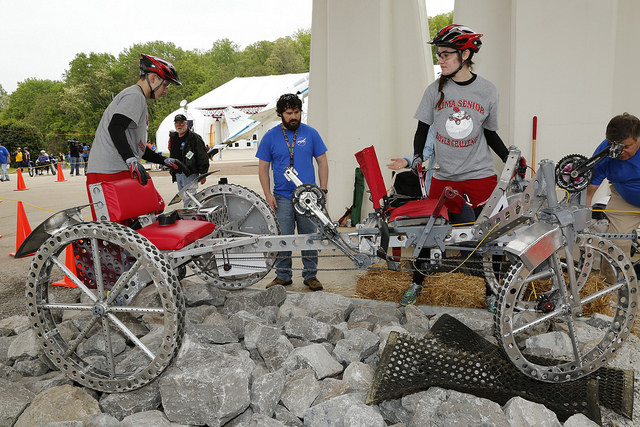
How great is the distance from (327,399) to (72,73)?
7756cm

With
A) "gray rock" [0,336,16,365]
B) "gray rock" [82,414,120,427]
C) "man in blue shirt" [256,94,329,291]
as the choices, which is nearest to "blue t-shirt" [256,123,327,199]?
"man in blue shirt" [256,94,329,291]

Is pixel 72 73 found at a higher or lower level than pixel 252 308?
higher

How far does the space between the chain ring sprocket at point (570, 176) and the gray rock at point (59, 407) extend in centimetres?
279

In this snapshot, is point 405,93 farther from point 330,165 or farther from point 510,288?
point 510,288

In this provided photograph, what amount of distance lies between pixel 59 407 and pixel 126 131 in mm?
1797

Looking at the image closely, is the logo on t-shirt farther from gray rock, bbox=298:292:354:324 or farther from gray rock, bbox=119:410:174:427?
gray rock, bbox=119:410:174:427

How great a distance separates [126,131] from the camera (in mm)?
3422

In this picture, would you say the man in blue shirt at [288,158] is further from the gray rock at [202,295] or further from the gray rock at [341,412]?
the gray rock at [341,412]

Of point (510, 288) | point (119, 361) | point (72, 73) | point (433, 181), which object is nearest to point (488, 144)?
point (433, 181)

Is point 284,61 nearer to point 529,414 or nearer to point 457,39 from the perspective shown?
point 457,39

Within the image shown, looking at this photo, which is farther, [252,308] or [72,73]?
[72,73]

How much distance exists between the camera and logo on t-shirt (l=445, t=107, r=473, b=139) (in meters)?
3.51

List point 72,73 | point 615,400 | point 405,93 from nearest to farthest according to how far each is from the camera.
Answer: point 615,400
point 405,93
point 72,73

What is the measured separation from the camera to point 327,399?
8.47ft
